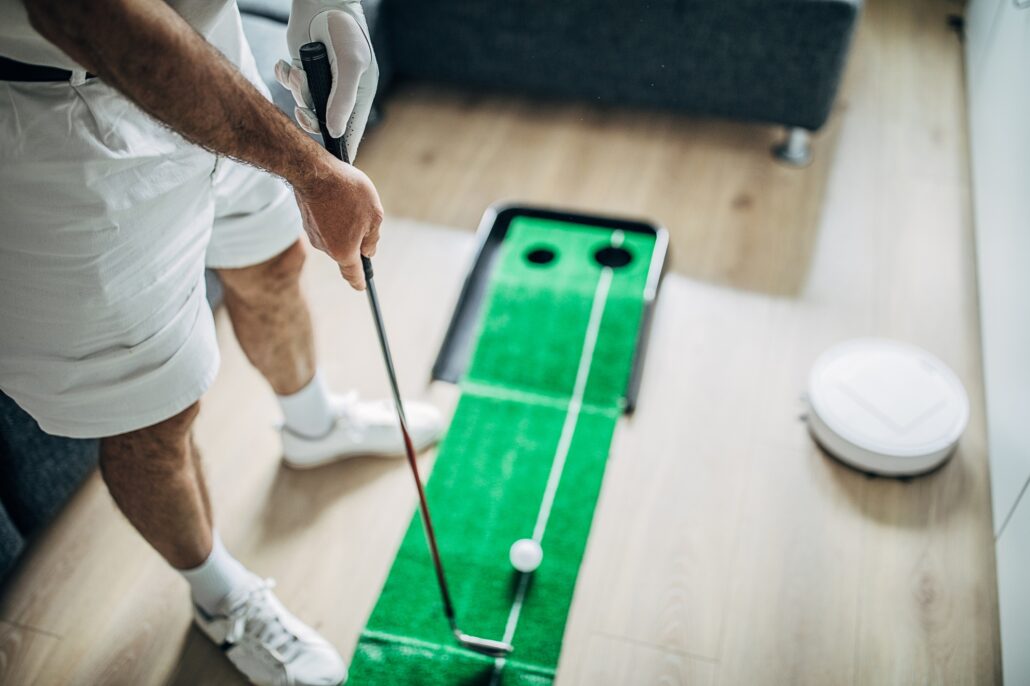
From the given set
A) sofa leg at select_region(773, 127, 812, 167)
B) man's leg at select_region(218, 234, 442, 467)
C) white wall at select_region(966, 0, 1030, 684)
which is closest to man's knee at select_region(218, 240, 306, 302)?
man's leg at select_region(218, 234, 442, 467)

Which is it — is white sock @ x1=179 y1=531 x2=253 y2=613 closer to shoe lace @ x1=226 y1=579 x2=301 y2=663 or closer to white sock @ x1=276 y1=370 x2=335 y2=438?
shoe lace @ x1=226 y1=579 x2=301 y2=663

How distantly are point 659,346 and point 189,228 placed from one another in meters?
1.03

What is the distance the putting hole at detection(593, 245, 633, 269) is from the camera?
1960 mm

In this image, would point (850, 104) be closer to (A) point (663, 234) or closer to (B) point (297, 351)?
(A) point (663, 234)

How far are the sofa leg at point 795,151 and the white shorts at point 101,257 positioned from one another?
5.06ft

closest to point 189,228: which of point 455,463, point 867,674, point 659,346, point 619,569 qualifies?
point 455,463

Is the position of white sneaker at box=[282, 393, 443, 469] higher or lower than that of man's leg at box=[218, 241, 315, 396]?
lower

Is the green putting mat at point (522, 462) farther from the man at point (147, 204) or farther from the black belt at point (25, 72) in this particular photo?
the black belt at point (25, 72)

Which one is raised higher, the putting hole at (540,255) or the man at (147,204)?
the man at (147,204)

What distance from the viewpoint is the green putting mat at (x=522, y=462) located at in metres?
1.38

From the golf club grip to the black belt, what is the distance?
0.83ft

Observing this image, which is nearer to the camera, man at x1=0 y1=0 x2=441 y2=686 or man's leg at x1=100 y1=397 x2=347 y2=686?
man at x1=0 y1=0 x2=441 y2=686

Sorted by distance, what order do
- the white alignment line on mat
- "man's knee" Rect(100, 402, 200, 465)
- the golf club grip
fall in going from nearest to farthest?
the golf club grip, "man's knee" Rect(100, 402, 200, 465), the white alignment line on mat

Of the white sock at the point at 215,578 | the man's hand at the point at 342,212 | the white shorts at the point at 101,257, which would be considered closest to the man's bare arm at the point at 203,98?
the man's hand at the point at 342,212
